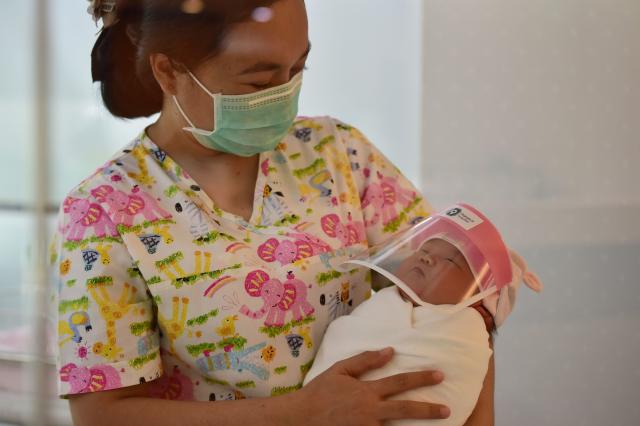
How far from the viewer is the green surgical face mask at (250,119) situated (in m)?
1.12

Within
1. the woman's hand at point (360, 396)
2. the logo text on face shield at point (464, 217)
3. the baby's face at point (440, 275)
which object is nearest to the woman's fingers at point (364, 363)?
the woman's hand at point (360, 396)

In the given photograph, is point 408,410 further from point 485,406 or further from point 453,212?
point 453,212

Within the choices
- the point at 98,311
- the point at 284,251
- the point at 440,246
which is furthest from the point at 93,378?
the point at 440,246

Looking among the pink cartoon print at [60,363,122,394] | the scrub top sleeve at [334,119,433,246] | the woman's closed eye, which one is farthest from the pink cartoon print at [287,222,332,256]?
the pink cartoon print at [60,363,122,394]

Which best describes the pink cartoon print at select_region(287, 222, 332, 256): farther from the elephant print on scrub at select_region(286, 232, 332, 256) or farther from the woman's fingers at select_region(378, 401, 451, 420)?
the woman's fingers at select_region(378, 401, 451, 420)

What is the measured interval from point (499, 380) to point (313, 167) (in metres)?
0.57

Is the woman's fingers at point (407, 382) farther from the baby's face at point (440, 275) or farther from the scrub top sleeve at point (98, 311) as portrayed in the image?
the scrub top sleeve at point (98, 311)

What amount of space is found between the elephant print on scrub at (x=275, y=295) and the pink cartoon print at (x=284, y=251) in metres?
0.03

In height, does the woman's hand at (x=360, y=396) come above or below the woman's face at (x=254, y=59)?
below

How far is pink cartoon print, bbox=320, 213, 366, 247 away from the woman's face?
0.76 feet

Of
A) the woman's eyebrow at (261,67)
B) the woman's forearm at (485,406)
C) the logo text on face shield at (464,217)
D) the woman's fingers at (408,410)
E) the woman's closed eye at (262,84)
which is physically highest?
the woman's eyebrow at (261,67)

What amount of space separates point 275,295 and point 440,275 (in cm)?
25

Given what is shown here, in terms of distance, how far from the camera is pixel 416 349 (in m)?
1.06

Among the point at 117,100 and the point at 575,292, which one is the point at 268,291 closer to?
the point at 117,100
